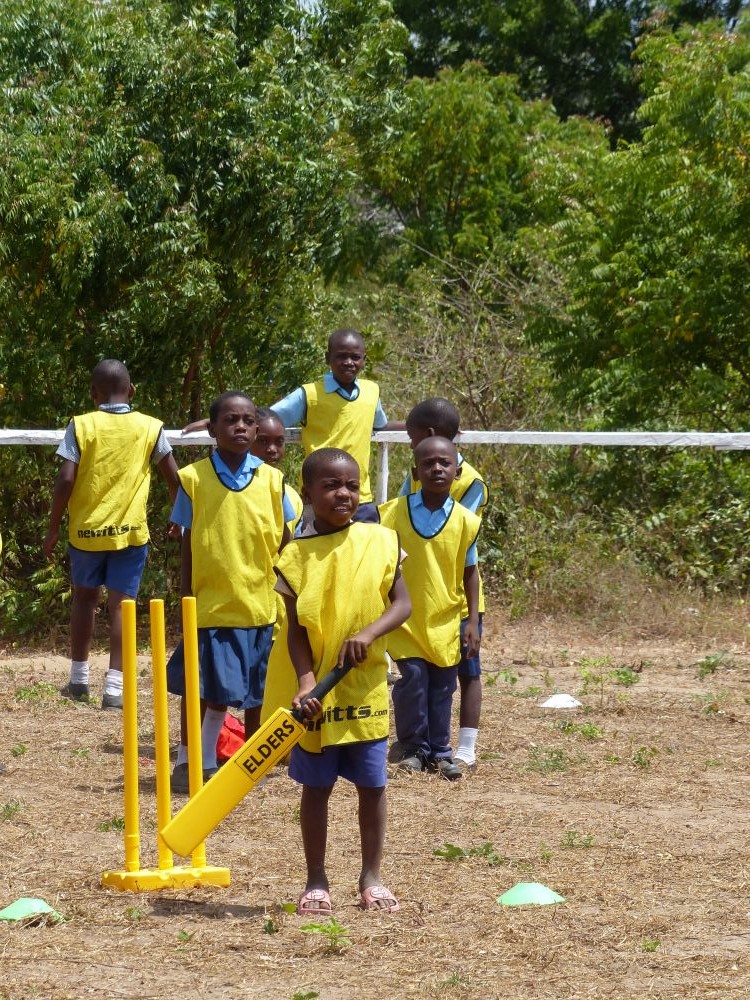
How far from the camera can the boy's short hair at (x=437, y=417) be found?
6.82 meters

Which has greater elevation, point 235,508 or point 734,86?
point 734,86

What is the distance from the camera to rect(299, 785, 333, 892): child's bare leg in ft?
14.8

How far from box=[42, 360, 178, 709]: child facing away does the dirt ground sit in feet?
2.57

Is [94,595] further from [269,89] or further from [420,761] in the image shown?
[269,89]

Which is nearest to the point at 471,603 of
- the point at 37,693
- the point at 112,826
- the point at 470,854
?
the point at 470,854

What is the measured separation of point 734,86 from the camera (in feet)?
38.2

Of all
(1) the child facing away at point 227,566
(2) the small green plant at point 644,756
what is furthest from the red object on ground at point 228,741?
(2) the small green plant at point 644,756

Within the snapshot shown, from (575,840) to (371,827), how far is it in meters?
1.15

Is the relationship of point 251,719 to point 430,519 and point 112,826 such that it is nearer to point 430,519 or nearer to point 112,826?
point 112,826

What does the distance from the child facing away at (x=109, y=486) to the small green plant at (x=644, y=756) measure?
2931 mm

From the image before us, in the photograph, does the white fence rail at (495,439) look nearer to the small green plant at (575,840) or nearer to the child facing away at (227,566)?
the child facing away at (227,566)

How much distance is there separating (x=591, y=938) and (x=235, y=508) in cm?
272

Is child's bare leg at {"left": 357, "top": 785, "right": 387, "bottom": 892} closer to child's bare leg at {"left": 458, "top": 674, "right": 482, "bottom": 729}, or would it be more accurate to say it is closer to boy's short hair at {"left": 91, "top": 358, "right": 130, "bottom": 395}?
child's bare leg at {"left": 458, "top": 674, "right": 482, "bottom": 729}

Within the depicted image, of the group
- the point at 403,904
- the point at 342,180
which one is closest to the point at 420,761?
the point at 403,904
